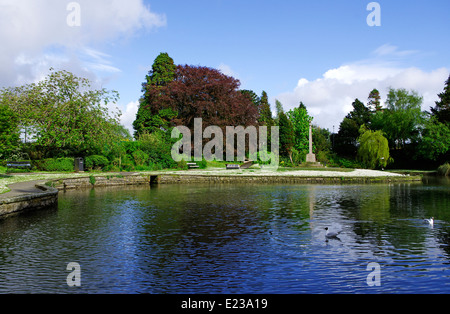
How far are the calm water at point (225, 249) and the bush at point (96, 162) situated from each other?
19013mm

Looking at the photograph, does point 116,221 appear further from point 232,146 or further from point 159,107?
point 159,107

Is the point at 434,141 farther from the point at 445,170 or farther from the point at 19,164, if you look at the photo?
the point at 19,164

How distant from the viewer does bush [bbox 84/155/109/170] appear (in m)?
36.8

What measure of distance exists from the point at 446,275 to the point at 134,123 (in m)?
57.5

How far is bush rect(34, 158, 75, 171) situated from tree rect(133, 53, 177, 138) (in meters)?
20.9

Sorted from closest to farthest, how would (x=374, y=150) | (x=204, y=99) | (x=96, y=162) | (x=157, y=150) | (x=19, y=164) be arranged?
(x=19, y=164)
(x=96, y=162)
(x=157, y=150)
(x=204, y=99)
(x=374, y=150)

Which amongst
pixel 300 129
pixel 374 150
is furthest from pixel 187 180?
pixel 300 129

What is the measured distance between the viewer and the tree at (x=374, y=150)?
2207 inches

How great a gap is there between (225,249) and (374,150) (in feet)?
166

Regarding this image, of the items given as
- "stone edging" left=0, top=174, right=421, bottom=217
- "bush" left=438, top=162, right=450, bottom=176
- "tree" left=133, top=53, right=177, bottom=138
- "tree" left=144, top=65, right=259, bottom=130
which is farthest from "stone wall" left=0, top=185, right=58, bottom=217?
"bush" left=438, top=162, right=450, bottom=176

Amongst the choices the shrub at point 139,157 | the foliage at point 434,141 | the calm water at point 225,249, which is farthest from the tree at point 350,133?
the calm water at point 225,249

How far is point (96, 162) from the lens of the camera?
1465 inches
